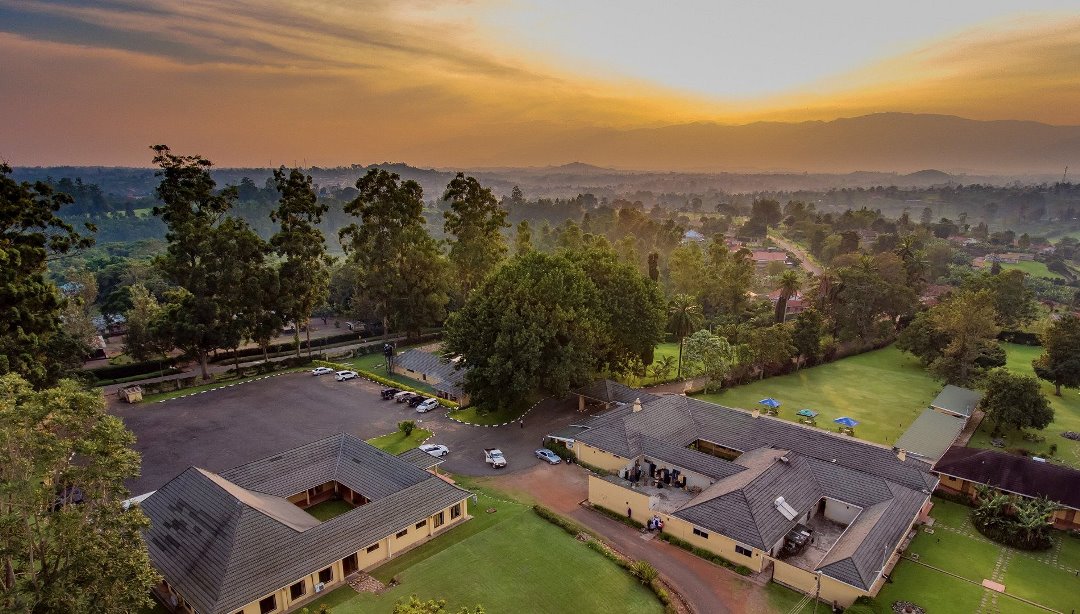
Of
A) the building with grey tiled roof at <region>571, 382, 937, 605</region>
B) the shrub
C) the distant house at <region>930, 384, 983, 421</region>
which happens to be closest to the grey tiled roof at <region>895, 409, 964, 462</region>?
the distant house at <region>930, 384, 983, 421</region>

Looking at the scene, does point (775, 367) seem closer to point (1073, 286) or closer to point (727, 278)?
point (727, 278)

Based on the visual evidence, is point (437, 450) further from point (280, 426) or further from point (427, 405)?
point (280, 426)

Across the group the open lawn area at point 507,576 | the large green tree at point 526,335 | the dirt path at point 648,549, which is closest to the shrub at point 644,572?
the open lawn area at point 507,576

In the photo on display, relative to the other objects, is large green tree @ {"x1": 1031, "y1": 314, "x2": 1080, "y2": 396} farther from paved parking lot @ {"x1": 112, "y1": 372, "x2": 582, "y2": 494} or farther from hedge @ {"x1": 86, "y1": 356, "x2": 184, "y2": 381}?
hedge @ {"x1": 86, "y1": 356, "x2": 184, "y2": 381}

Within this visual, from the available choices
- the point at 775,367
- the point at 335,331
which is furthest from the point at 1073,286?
the point at 335,331

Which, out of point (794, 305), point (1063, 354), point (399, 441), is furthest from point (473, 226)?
point (1063, 354)

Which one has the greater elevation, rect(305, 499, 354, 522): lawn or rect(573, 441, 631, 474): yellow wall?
rect(573, 441, 631, 474): yellow wall
